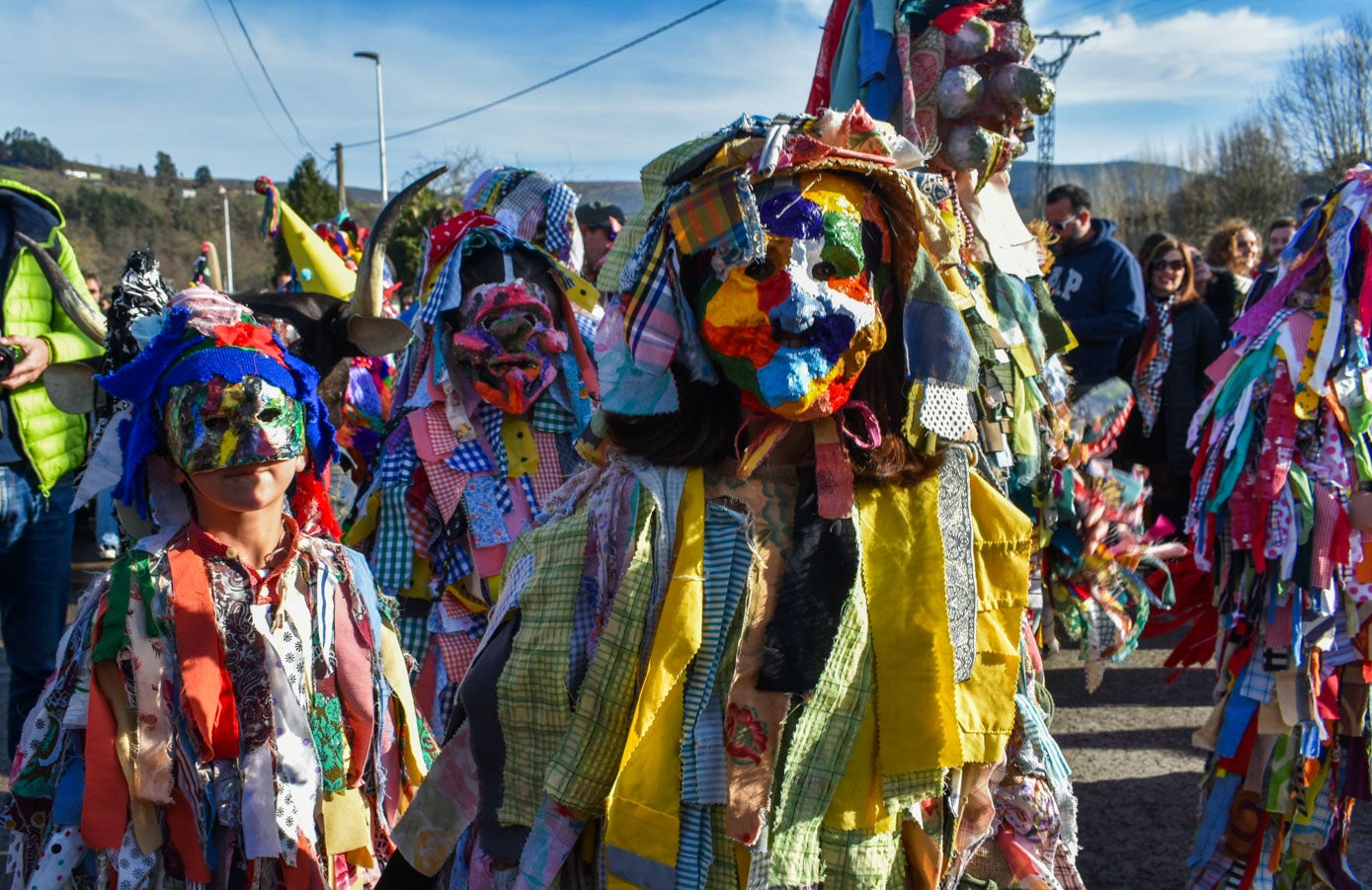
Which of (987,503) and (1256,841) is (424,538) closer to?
(987,503)

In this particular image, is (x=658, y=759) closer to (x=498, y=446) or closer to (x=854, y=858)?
(x=854, y=858)

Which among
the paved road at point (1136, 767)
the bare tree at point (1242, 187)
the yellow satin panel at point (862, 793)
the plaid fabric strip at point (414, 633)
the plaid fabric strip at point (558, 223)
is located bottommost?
the paved road at point (1136, 767)

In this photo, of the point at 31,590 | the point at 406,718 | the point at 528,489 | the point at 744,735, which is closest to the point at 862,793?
the point at 744,735

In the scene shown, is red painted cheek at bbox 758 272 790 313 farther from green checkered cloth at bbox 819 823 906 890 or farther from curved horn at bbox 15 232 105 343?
curved horn at bbox 15 232 105 343

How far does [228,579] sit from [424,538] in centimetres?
112

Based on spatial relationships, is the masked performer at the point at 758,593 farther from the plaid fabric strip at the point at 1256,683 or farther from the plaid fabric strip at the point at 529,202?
the plaid fabric strip at the point at 529,202

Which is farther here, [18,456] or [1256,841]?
[18,456]

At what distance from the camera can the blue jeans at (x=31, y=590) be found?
377cm

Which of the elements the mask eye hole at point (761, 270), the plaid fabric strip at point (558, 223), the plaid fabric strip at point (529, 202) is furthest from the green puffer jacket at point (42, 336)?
the mask eye hole at point (761, 270)

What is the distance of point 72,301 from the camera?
357 centimetres

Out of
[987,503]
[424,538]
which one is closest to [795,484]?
[987,503]

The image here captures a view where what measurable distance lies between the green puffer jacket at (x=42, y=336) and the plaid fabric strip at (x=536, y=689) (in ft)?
8.93

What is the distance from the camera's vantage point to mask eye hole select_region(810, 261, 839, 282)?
1656 millimetres

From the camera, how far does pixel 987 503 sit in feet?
6.07
